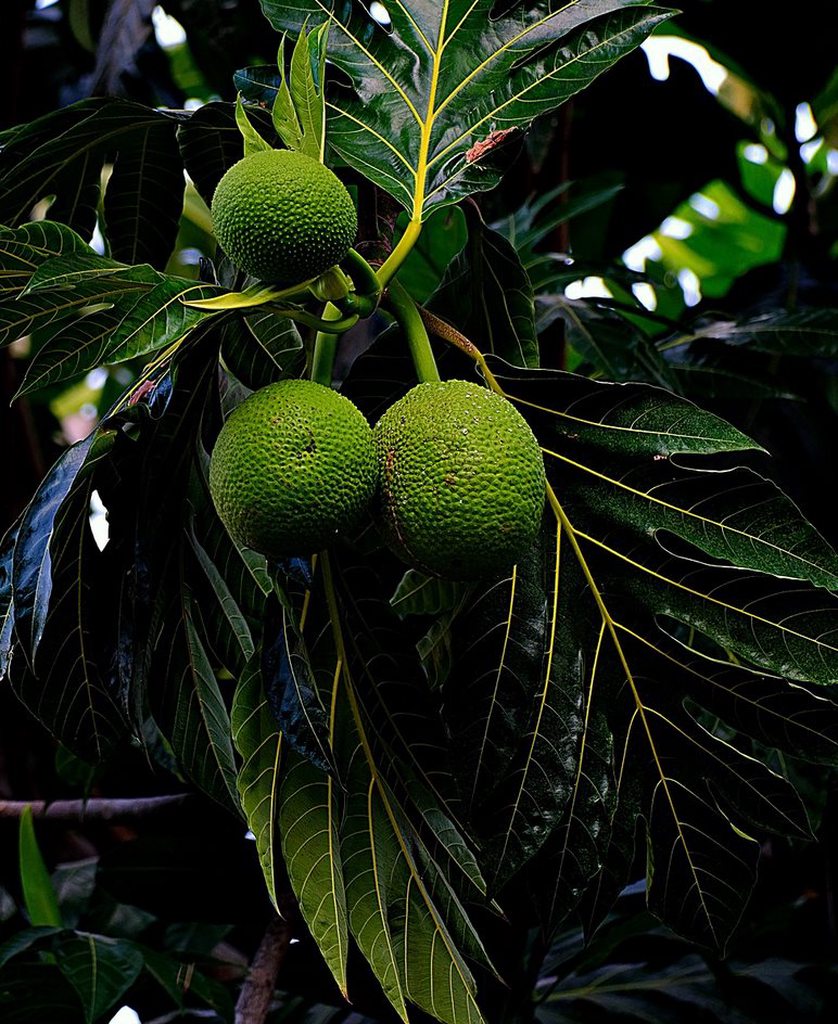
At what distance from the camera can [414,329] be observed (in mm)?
718

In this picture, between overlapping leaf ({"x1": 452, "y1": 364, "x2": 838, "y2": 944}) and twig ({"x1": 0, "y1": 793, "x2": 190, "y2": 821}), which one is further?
twig ({"x1": 0, "y1": 793, "x2": 190, "y2": 821})

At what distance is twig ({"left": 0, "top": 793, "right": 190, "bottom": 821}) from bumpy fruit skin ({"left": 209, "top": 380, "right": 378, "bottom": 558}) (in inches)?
26.7

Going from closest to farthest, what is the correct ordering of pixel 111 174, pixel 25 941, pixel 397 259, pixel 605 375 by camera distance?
1. pixel 397 259
2. pixel 111 174
3. pixel 25 941
4. pixel 605 375

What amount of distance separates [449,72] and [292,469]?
1.12 ft

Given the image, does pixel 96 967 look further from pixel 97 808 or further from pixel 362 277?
pixel 362 277

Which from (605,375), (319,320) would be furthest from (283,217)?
(605,375)

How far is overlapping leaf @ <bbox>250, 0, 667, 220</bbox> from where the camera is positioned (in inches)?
29.0

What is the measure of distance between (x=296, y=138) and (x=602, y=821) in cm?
50

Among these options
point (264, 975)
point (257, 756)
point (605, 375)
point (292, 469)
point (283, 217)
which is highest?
point (283, 217)

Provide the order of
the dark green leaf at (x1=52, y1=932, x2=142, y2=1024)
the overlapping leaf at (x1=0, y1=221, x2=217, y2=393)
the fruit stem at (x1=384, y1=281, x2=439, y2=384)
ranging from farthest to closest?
the dark green leaf at (x1=52, y1=932, x2=142, y2=1024), the fruit stem at (x1=384, y1=281, x2=439, y2=384), the overlapping leaf at (x1=0, y1=221, x2=217, y2=393)

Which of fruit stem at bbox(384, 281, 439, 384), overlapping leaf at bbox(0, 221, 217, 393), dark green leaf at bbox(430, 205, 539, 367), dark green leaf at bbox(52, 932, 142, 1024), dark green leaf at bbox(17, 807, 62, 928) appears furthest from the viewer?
dark green leaf at bbox(17, 807, 62, 928)

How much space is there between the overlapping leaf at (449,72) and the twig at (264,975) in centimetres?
65

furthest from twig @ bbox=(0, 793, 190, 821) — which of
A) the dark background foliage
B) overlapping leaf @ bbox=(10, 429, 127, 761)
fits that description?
overlapping leaf @ bbox=(10, 429, 127, 761)

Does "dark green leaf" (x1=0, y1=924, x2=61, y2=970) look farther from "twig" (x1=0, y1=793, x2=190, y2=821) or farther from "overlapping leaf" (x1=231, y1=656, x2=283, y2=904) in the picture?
"overlapping leaf" (x1=231, y1=656, x2=283, y2=904)
